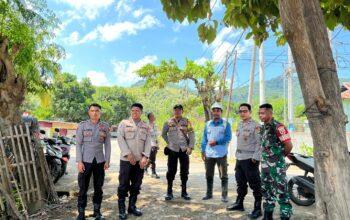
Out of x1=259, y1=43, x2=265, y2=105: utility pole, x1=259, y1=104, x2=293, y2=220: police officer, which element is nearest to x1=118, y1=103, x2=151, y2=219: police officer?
x1=259, y1=104, x2=293, y2=220: police officer

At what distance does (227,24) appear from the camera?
3543 mm

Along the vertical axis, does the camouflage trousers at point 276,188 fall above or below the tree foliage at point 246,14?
below

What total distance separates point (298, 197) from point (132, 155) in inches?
121

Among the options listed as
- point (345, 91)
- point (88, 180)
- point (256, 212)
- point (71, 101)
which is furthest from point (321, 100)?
point (71, 101)

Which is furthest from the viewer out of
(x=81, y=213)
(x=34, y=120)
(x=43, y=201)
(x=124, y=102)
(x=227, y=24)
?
(x=124, y=102)

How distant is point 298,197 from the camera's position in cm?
590

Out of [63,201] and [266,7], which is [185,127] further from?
[266,7]

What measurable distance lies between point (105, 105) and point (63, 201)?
41.4m

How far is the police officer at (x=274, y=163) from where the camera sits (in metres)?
4.39

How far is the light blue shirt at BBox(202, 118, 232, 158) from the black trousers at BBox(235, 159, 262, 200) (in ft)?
2.10

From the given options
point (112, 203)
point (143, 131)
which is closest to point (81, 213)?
point (112, 203)

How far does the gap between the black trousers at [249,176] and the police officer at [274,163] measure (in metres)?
0.47

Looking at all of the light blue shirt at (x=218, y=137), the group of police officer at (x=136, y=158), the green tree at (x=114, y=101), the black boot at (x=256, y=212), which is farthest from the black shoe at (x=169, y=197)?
the green tree at (x=114, y=101)

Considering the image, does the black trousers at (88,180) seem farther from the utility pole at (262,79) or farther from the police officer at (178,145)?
the utility pole at (262,79)
